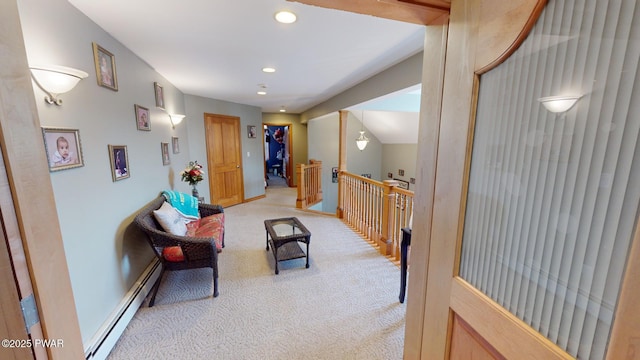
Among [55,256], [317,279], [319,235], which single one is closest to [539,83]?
[55,256]

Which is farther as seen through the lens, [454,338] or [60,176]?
[60,176]

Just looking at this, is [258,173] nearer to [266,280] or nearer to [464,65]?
[266,280]

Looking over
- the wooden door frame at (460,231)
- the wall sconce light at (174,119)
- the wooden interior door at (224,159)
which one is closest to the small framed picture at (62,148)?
the wooden door frame at (460,231)

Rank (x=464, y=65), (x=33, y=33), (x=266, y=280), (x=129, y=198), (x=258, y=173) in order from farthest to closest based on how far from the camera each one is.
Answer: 1. (x=258, y=173)
2. (x=266, y=280)
3. (x=129, y=198)
4. (x=33, y=33)
5. (x=464, y=65)

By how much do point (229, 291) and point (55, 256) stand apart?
1.85 m

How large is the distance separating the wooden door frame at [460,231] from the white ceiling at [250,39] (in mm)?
1245

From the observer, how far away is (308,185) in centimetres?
558

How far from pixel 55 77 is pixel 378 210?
3197mm

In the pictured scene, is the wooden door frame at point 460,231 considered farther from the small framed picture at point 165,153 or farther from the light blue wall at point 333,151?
the light blue wall at point 333,151

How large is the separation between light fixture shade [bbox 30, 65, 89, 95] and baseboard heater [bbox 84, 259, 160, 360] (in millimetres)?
1551

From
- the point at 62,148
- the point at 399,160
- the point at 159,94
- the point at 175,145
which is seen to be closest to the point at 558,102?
the point at 62,148

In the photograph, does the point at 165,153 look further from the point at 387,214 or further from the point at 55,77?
the point at 387,214

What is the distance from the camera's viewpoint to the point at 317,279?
8.46 feet

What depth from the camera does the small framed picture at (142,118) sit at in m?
2.49
